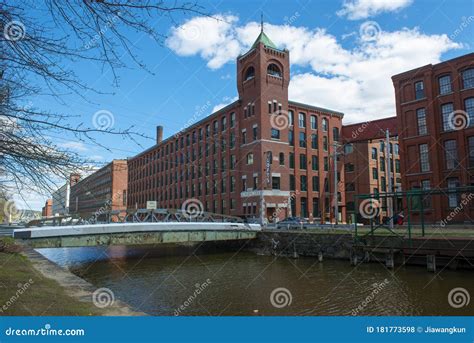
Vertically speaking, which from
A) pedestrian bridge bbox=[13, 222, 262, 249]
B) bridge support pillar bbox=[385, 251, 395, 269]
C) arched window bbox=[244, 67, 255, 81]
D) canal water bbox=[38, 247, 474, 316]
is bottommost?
canal water bbox=[38, 247, 474, 316]

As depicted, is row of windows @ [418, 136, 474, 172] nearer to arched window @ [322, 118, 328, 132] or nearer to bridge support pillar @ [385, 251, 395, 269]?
arched window @ [322, 118, 328, 132]

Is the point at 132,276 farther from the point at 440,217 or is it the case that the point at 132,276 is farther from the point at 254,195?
the point at 440,217

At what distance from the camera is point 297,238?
93.7 ft

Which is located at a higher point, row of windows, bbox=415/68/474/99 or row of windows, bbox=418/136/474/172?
row of windows, bbox=415/68/474/99

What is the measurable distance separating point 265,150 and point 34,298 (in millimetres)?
35985

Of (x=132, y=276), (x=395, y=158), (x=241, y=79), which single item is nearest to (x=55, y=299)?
(x=132, y=276)

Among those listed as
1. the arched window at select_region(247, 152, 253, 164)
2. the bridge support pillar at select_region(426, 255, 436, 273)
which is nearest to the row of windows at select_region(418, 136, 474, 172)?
the arched window at select_region(247, 152, 253, 164)

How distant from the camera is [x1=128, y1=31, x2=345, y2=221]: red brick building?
43344mm

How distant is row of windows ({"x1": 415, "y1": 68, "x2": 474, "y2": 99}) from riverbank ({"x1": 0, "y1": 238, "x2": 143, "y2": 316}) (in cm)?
3654

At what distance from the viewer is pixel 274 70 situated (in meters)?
46.4

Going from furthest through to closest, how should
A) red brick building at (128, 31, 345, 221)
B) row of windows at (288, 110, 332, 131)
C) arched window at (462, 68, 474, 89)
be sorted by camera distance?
row of windows at (288, 110, 332, 131) < red brick building at (128, 31, 345, 221) < arched window at (462, 68, 474, 89)

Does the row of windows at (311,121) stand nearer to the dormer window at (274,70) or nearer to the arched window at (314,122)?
the arched window at (314,122)

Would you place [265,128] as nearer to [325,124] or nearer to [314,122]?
[314,122]

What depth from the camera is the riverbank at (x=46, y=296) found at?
24.1 feet
